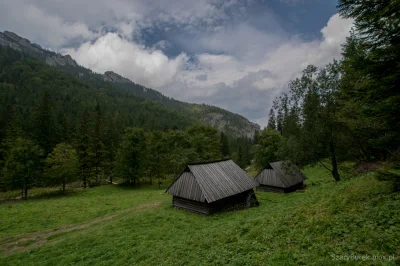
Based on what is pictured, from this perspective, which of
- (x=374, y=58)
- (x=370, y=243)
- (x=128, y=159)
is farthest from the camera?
(x=128, y=159)

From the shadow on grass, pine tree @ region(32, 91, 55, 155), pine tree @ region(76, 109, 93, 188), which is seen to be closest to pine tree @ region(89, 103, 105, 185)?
pine tree @ region(76, 109, 93, 188)

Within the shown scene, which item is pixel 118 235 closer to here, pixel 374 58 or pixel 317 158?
pixel 374 58

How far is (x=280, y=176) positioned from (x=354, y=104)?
63.9ft

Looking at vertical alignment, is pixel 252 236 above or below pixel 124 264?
above

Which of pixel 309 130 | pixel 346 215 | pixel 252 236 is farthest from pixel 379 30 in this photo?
pixel 309 130

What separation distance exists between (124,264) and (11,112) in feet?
248

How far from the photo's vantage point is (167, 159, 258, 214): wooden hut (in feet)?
71.2

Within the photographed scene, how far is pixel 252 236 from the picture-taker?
33.4 ft

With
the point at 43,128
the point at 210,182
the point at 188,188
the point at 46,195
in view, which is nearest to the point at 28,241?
the point at 188,188

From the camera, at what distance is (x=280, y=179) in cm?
3316

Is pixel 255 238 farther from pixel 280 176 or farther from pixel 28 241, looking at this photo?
pixel 280 176

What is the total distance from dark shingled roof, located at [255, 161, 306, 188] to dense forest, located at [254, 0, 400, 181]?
4.43 metres

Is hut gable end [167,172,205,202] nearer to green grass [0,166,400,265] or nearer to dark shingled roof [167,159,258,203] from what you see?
dark shingled roof [167,159,258,203]

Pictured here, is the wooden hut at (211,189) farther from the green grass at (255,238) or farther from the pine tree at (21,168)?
the pine tree at (21,168)
